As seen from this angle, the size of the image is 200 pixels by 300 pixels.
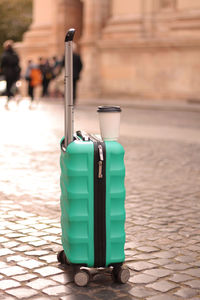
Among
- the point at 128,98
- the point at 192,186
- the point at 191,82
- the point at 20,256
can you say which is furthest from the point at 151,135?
the point at 128,98

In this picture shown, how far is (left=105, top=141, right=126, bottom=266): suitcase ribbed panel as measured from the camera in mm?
3754

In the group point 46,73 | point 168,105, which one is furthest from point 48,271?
point 46,73

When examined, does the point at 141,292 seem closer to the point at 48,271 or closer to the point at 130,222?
the point at 48,271

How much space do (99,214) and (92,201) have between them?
3.6 inches

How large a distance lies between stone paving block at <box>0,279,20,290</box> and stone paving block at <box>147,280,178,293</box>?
0.82 m

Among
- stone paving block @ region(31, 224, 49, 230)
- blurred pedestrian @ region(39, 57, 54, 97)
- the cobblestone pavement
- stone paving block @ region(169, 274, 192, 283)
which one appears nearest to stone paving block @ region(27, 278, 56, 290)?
the cobblestone pavement

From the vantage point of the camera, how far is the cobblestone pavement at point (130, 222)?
3795 millimetres

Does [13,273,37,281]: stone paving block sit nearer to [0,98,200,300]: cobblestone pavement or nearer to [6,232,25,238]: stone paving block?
[0,98,200,300]: cobblestone pavement

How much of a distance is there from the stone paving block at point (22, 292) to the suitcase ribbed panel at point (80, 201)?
31cm

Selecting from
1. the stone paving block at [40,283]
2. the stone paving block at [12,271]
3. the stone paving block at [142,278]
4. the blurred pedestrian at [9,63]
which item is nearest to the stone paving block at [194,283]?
the stone paving block at [142,278]

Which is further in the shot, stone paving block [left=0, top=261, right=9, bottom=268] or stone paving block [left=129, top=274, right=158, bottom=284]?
stone paving block [left=0, top=261, right=9, bottom=268]

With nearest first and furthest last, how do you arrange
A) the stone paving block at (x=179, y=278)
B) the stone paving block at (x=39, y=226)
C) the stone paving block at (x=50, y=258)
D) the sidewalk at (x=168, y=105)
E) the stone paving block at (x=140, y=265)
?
the stone paving block at (x=179, y=278) → the stone paving block at (x=140, y=265) → the stone paving block at (x=50, y=258) → the stone paving block at (x=39, y=226) → the sidewalk at (x=168, y=105)

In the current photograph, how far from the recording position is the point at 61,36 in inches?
1127

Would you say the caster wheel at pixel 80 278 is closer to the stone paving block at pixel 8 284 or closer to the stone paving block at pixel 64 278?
the stone paving block at pixel 64 278
